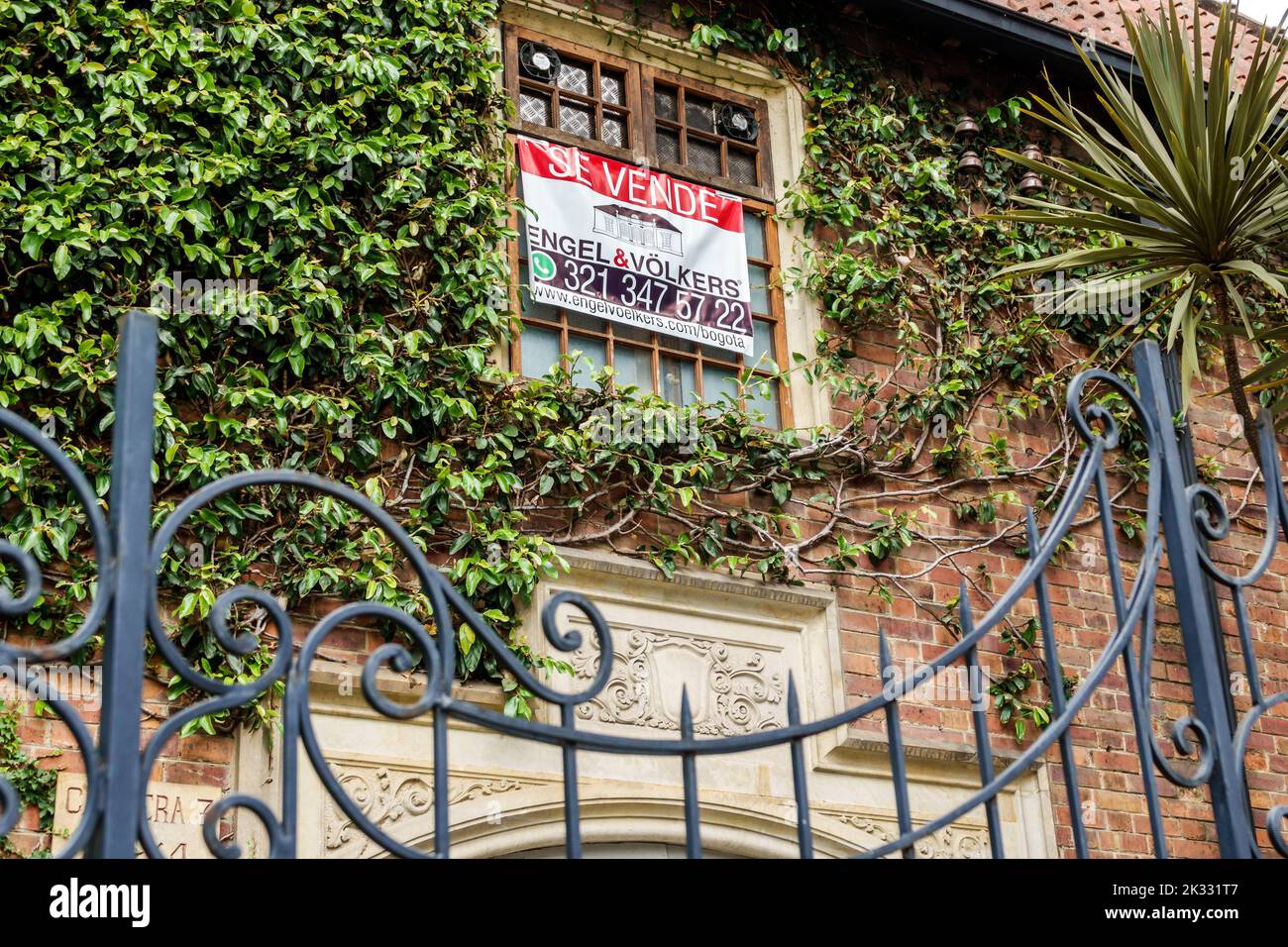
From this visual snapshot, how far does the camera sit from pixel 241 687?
224 centimetres

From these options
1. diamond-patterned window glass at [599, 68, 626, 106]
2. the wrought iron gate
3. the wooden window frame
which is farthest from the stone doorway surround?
the wrought iron gate

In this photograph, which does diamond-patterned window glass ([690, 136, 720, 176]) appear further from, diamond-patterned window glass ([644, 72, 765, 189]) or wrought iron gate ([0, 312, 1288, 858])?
wrought iron gate ([0, 312, 1288, 858])

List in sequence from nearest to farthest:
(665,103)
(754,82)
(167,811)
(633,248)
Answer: (167,811) < (633,248) < (665,103) < (754,82)

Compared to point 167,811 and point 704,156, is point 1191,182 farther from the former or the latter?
point 167,811

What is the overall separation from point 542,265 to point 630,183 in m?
0.70

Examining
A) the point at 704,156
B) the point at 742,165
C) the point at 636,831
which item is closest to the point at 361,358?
the point at 636,831

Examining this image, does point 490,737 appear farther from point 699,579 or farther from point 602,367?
point 602,367

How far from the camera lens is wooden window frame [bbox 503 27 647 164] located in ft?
A: 23.3

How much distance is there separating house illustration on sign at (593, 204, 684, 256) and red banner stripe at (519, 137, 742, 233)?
6 cm

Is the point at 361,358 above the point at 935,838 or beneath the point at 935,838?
above

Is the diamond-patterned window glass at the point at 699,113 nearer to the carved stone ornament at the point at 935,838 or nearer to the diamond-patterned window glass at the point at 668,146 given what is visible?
the diamond-patterned window glass at the point at 668,146

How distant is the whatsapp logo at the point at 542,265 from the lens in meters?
6.71

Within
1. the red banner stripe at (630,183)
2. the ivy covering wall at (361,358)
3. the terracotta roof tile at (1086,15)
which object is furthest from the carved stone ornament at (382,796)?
the terracotta roof tile at (1086,15)

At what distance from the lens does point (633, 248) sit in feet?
23.0
